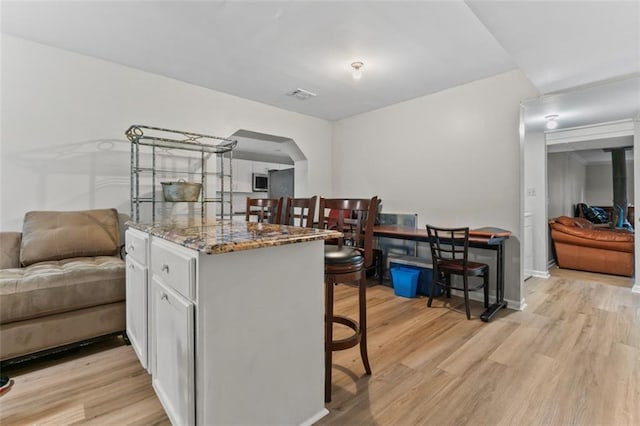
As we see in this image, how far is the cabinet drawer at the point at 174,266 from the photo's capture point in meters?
1.11

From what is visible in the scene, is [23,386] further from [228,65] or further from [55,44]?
[228,65]

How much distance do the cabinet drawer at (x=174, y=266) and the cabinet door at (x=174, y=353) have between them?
0.04 metres

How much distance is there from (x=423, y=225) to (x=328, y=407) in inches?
110

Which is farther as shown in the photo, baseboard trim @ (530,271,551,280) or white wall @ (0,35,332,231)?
baseboard trim @ (530,271,551,280)

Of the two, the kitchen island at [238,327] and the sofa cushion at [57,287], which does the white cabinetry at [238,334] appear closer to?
the kitchen island at [238,327]

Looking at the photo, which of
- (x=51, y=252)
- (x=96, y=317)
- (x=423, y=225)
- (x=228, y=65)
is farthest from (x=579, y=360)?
(x=51, y=252)

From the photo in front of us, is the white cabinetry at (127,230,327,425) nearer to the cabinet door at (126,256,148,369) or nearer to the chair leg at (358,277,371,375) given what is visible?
the cabinet door at (126,256,148,369)

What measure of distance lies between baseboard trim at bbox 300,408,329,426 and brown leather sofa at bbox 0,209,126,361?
5.34ft

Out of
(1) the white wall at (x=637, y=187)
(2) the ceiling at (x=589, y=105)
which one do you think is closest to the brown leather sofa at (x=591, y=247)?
(1) the white wall at (x=637, y=187)

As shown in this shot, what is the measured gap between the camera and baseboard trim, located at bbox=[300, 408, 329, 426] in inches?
55.1

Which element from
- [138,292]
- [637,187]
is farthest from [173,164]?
[637,187]

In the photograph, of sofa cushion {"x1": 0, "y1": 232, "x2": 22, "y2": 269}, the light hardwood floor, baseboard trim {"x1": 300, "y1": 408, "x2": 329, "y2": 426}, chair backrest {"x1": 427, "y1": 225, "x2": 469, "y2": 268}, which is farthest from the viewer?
chair backrest {"x1": 427, "y1": 225, "x2": 469, "y2": 268}

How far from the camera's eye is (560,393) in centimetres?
169

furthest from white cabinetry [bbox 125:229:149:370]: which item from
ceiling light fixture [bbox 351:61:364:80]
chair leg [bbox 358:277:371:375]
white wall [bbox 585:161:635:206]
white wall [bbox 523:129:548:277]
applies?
white wall [bbox 585:161:635:206]
